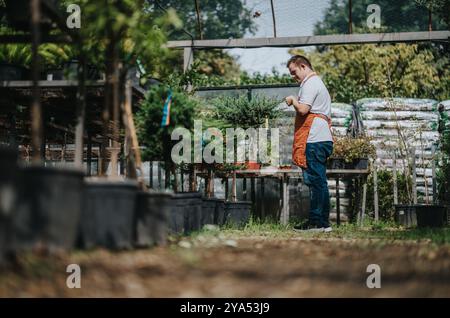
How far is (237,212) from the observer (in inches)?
265

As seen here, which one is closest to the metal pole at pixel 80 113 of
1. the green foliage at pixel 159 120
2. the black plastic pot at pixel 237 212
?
the green foliage at pixel 159 120

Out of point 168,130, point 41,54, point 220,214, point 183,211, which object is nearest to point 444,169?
point 220,214

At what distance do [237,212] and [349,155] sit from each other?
1750 millimetres

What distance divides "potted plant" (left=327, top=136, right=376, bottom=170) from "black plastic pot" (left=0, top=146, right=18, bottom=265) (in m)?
5.70

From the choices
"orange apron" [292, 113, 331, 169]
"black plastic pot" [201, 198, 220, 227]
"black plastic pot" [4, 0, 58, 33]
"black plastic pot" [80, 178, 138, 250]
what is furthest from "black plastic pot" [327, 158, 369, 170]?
"black plastic pot" [80, 178, 138, 250]

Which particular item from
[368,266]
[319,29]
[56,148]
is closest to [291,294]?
[368,266]

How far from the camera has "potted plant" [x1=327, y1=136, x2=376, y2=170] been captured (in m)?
7.40

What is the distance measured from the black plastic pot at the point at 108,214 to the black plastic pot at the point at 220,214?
3.04 meters

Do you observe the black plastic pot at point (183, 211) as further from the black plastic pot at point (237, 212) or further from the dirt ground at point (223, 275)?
the black plastic pot at point (237, 212)

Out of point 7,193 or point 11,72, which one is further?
point 11,72

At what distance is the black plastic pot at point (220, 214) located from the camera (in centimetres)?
596
